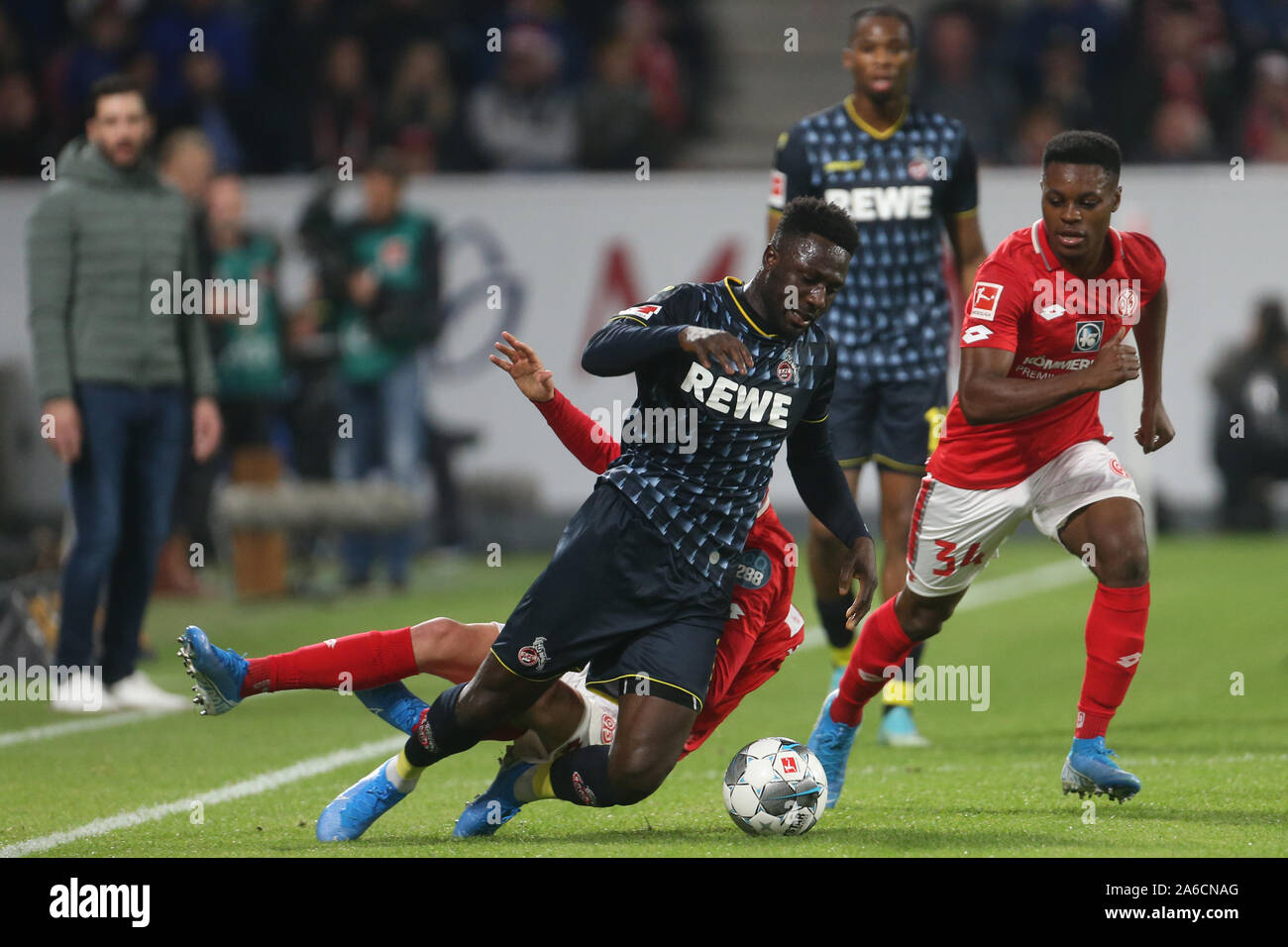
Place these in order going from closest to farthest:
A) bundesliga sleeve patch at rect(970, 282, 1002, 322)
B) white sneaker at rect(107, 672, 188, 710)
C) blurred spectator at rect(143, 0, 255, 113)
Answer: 1. bundesliga sleeve patch at rect(970, 282, 1002, 322)
2. white sneaker at rect(107, 672, 188, 710)
3. blurred spectator at rect(143, 0, 255, 113)

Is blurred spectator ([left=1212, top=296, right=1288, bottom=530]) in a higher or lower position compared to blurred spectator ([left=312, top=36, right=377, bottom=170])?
lower

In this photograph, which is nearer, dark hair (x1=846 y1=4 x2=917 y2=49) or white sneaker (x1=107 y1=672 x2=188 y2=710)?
dark hair (x1=846 y1=4 x2=917 y2=49)

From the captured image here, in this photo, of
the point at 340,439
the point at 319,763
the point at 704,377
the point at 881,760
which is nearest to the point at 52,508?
the point at 340,439

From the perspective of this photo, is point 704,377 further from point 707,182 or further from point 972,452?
point 707,182

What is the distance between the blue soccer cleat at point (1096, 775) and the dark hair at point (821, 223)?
5.59 feet

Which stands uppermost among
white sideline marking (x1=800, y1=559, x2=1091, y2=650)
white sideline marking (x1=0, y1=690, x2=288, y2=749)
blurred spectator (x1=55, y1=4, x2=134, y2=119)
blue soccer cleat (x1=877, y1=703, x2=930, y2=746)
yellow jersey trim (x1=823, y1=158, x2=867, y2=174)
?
blurred spectator (x1=55, y1=4, x2=134, y2=119)

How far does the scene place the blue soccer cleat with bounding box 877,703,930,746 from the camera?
748 cm

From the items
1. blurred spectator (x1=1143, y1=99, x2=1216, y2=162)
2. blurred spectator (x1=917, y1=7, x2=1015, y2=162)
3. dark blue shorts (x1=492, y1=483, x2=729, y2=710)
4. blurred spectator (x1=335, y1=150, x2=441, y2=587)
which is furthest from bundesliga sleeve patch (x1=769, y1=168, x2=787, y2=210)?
blurred spectator (x1=1143, y1=99, x2=1216, y2=162)

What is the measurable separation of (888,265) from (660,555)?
2.65 metres

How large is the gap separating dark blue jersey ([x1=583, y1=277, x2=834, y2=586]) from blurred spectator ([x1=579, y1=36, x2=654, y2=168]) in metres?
11.1

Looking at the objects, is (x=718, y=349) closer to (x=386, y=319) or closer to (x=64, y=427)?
(x=64, y=427)

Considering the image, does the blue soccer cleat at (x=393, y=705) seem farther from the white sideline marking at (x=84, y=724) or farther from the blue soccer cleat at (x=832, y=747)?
the white sideline marking at (x=84, y=724)

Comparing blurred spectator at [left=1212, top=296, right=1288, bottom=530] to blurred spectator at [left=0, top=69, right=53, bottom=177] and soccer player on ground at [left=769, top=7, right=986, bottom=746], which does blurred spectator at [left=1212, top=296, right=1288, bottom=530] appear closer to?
soccer player on ground at [left=769, top=7, right=986, bottom=746]
